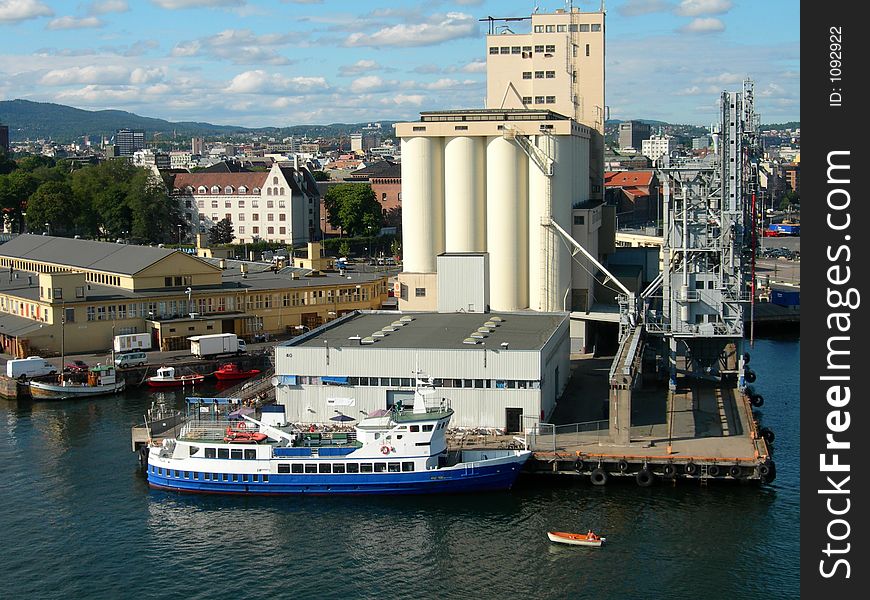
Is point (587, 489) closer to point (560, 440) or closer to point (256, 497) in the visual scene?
point (560, 440)

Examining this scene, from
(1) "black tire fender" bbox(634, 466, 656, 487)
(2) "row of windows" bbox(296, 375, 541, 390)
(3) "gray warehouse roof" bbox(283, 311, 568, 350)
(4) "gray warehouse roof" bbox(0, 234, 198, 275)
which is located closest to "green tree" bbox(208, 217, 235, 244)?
(4) "gray warehouse roof" bbox(0, 234, 198, 275)

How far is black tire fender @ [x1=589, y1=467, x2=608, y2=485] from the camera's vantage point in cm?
3453

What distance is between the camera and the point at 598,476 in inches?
1362

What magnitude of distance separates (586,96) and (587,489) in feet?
107

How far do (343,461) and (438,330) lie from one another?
31.5 ft

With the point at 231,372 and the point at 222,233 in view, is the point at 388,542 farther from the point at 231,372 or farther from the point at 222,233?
the point at 222,233

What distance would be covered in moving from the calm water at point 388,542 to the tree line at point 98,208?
61.8m

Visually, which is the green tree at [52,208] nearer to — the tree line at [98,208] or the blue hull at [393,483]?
the tree line at [98,208]

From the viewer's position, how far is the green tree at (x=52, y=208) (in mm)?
95812

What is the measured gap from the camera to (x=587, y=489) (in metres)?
34.5

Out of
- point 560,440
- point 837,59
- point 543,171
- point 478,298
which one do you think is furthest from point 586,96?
point 837,59

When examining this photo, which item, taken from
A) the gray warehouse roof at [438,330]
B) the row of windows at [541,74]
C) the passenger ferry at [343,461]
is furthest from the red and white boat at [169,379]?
the row of windows at [541,74]

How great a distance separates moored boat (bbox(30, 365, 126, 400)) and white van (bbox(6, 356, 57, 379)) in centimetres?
77

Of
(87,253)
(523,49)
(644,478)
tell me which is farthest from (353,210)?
(644,478)
